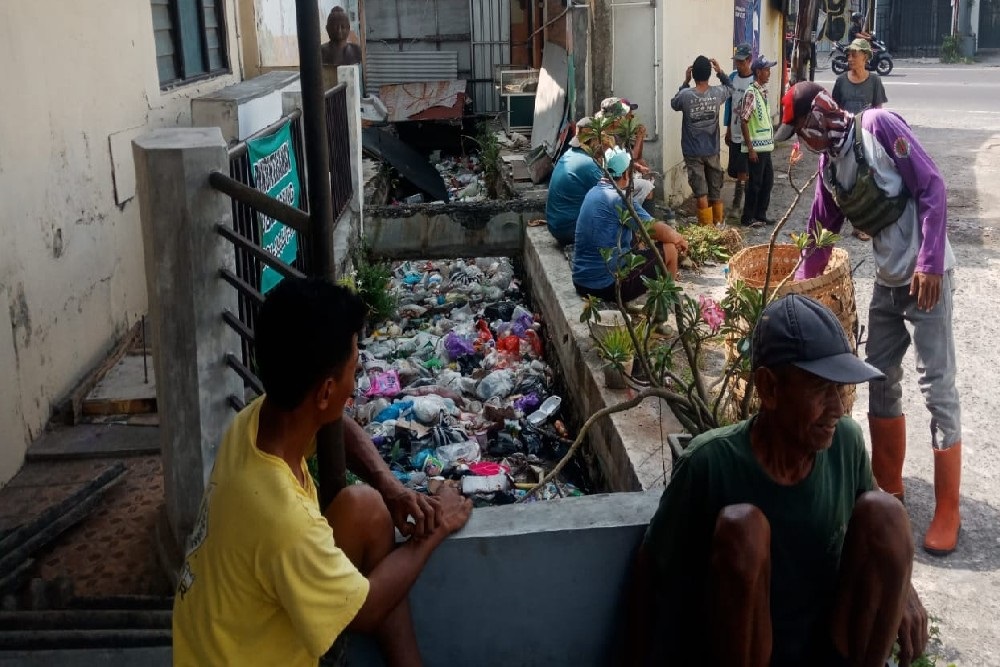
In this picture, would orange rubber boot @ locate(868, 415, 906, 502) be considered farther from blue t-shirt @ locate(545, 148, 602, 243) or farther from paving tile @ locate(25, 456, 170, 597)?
blue t-shirt @ locate(545, 148, 602, 243)

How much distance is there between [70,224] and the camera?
5207mm

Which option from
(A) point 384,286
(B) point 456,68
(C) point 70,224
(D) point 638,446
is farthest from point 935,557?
(B) point 456,68

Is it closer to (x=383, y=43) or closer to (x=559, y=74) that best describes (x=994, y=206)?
(x=559, y=74)

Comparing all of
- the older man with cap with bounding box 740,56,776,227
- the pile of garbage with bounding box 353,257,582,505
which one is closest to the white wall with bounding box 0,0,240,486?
the pile of garbage with bounding box 353,257,582,505

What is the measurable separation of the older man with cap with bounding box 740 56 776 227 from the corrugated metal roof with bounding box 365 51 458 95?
911cm

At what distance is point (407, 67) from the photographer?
60.1 ft

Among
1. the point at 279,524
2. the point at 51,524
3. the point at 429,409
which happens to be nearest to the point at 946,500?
the point at 429,409

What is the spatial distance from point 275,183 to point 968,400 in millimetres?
3855

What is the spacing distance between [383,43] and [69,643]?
1678 centimetres

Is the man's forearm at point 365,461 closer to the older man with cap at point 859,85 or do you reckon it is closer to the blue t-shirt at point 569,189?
the blue t-shirt at point 569,189

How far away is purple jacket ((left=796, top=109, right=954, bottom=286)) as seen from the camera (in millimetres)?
3846

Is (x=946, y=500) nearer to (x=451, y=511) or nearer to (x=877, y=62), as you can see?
(x=451, y=511)

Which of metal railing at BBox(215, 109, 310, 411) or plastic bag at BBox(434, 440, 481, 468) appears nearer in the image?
metal railing at BBox(215, 109, 310, 411)

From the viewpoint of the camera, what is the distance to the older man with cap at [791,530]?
234cm
